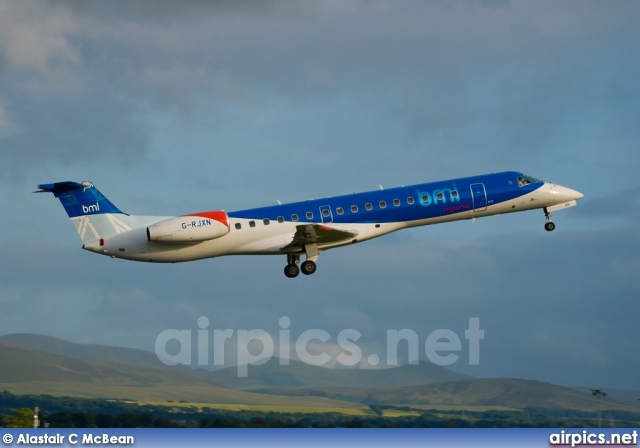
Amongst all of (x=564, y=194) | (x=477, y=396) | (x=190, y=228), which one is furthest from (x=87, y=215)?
(x=477, y=396)

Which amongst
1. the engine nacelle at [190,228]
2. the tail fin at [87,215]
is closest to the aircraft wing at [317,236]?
the engine nacelle at [190,228]

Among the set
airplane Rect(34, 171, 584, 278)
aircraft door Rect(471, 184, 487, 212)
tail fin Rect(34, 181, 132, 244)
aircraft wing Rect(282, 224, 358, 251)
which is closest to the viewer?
aircraft wing Rect(282, 224, 358, 251)

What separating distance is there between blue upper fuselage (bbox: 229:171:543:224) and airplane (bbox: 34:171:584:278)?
4 cm

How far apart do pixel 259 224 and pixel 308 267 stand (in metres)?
3.27

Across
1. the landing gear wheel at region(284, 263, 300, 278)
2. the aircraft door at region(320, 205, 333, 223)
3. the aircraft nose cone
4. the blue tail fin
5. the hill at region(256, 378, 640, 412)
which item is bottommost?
the hill at region(256, 378, 640, 412)

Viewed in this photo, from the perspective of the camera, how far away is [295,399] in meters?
66.4

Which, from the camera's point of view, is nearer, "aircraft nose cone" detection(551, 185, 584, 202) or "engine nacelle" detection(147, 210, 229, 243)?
"engine nacelle" detection(147, 210, 229, 243)

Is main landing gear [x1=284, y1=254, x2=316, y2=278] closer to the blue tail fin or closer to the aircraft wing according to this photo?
the aircraft wing

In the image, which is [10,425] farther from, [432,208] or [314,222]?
[432,208]

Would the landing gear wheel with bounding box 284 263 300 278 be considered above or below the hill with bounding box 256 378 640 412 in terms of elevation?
above

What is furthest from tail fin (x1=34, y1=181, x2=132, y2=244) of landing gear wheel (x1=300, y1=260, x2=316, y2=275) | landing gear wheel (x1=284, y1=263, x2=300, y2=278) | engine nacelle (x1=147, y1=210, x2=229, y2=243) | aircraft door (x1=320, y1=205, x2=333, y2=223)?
aircraft door (x1=320, y1=205, x2=333, y2=223)

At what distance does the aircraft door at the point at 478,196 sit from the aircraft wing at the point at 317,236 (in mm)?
5836

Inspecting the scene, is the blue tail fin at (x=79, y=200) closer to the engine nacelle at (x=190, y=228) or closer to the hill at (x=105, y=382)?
the engine nacelle at (x=190, y=228)

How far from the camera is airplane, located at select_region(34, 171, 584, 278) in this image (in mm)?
46375
